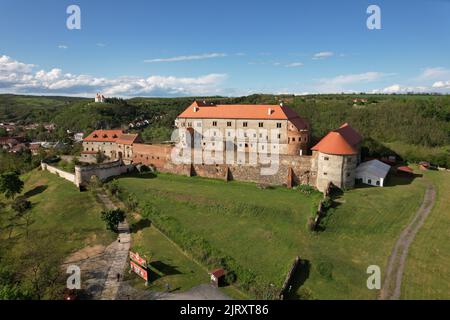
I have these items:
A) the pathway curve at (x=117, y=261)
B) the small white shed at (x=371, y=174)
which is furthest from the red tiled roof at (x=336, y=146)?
the pathway curve at (x=117, y=261)

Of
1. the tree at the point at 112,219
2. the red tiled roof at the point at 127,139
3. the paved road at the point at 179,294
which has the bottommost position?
the paved road at the point at 179,294

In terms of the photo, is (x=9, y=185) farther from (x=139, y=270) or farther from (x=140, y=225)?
(x=139, y=270)

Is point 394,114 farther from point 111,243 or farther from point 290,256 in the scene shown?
point 111,243

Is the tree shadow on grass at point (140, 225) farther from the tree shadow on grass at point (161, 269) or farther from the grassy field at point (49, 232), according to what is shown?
the tree shadow on grass at point (161, 269)

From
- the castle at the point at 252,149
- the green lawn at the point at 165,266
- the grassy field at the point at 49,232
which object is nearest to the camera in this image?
the green lawn at the point at 165,266

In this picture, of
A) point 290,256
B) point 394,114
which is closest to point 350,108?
point 394,114

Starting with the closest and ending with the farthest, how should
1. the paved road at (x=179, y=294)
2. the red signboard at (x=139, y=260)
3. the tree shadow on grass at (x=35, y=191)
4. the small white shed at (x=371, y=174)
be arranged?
the paved road at (x=179, y=294), the red signboard at (x=139, y=260), the small white shed at (x=371, y=174), the tree shadow on grass at (x=35, y=191)

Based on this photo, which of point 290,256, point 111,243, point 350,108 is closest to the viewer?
point 290,256
